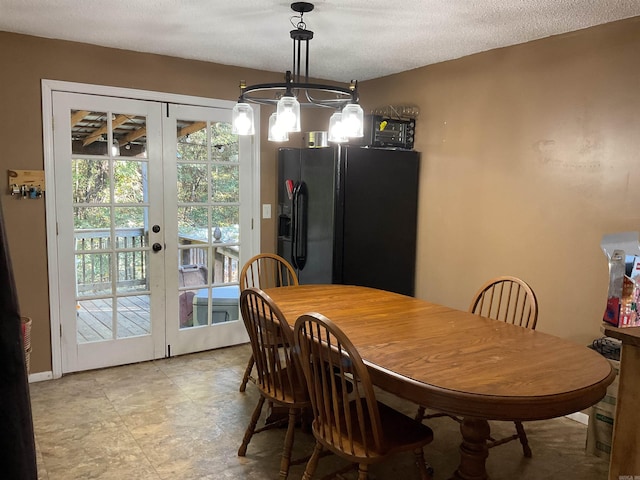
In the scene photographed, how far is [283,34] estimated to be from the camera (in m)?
3.17

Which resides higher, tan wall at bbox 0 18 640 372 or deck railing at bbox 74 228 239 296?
tan wall at bbox 0 18 640 372

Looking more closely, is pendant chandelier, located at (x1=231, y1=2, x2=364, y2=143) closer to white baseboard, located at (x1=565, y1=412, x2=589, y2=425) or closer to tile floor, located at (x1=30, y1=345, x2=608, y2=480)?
tile floor, located at (x1=30, y1=345, x2=608, y2=480)

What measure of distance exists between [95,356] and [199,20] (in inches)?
96.7

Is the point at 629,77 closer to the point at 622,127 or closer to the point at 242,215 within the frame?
the point at 622,127

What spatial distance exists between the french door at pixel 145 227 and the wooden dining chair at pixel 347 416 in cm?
220

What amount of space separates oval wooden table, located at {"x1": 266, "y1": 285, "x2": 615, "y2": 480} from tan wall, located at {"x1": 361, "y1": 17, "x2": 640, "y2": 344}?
919 mm

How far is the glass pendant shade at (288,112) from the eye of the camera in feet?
7.45

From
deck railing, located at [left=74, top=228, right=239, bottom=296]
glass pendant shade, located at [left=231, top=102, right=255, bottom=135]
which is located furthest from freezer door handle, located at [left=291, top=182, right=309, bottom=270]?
glass pendant shade, located at [left=231, top=102, right=255, bottom=135]

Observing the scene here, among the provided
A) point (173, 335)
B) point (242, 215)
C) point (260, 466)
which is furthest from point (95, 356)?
point (260, 466)

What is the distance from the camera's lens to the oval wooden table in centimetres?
160

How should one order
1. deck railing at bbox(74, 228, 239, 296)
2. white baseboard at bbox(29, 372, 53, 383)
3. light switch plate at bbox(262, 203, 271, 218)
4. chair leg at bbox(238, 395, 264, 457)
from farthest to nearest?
light switch plate at bbox(262, 203, 271, 218)
deck railing at bbox(74, 228, 239, 296)
white baseboard at bbox(29, 372, 53, 383)
chair leg at bbox(238, 395, 264, 457)

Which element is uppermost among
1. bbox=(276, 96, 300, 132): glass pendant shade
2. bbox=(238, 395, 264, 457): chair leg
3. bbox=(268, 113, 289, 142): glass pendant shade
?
bbox=(276, 96, 300, 132): glass pendant shade

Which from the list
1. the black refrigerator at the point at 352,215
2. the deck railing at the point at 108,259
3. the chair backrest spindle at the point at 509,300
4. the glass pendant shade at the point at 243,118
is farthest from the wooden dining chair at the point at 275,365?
the deck railing at the point at 108,259

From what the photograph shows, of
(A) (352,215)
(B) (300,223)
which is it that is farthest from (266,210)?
(A) (352,215)
